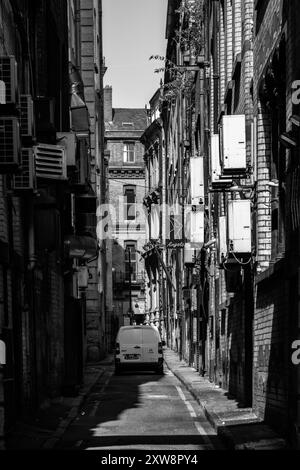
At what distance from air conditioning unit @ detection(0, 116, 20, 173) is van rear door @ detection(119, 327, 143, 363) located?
24.9 m

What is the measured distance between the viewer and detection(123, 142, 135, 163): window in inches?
3516

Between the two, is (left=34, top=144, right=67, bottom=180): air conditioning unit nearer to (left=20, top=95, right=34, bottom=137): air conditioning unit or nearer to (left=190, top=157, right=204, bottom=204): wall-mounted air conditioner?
(left=20, top=95, right=34, bottom=137): air conditioning unit

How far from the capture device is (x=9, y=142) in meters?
12.2

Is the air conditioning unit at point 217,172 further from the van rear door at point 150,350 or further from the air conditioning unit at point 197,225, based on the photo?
the van rear door at point 150,350

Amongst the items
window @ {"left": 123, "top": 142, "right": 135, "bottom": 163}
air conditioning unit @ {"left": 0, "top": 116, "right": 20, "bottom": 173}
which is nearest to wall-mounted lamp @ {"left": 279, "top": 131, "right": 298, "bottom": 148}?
air conditioning unit @ {"left": 0, "top": 116, "right": 20, "bottom": 173}

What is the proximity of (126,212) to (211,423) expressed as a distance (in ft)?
234

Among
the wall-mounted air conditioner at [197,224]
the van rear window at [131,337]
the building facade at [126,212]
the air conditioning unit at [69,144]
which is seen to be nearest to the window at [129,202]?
the building facade at [126,212]

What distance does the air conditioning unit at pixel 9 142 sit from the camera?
12242 millimetres

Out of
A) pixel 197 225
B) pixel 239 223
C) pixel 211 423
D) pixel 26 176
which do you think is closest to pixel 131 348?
pixel 197 225

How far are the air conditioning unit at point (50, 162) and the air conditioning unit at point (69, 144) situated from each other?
3391mm

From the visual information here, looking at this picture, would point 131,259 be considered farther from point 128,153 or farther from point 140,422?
point 140,422
